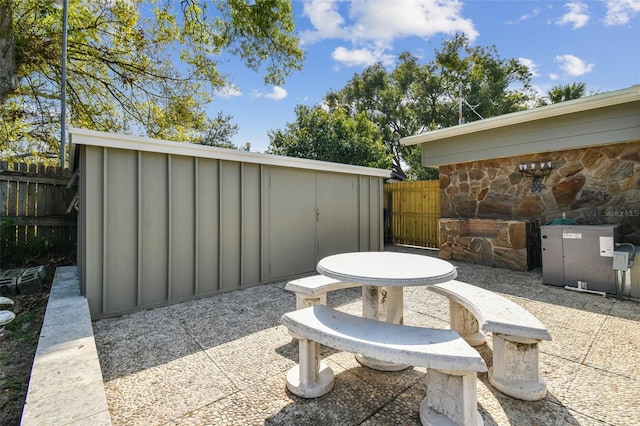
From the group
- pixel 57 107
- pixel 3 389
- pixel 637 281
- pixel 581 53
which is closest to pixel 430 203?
pixel 637 281

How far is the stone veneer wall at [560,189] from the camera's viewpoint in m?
4.91

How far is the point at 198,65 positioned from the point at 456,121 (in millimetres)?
13116

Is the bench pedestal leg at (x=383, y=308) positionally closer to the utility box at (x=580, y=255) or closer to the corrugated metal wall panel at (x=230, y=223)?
the corrugated metal wall panel at (x=230, y=223)

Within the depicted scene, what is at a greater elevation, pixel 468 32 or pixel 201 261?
pixel 468 32

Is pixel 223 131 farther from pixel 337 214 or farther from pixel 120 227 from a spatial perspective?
pixel 120 227

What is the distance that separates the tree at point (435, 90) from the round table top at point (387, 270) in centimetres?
1259

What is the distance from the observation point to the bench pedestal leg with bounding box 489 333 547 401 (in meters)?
2.00

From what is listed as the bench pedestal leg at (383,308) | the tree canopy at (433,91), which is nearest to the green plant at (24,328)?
the bench pedestal leg at (383,308)

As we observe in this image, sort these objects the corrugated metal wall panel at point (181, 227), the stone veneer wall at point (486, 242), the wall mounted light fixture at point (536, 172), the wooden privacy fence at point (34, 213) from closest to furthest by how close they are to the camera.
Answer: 1. the corrugated metal wall panel at point (181, 227)
2. the wooden privacy fence at point (34, 213)
3. the stone veneer wall at point (486, 242)
4. the wall mounted light fixture at point (536, 172)

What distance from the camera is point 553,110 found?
16.7 ft

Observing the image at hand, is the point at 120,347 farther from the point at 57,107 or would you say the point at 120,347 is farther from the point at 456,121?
the point at 456,121

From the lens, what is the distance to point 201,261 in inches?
163

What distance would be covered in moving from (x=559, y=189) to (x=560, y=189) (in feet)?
0.05

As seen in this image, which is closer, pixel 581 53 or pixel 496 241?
pixel 496 241
